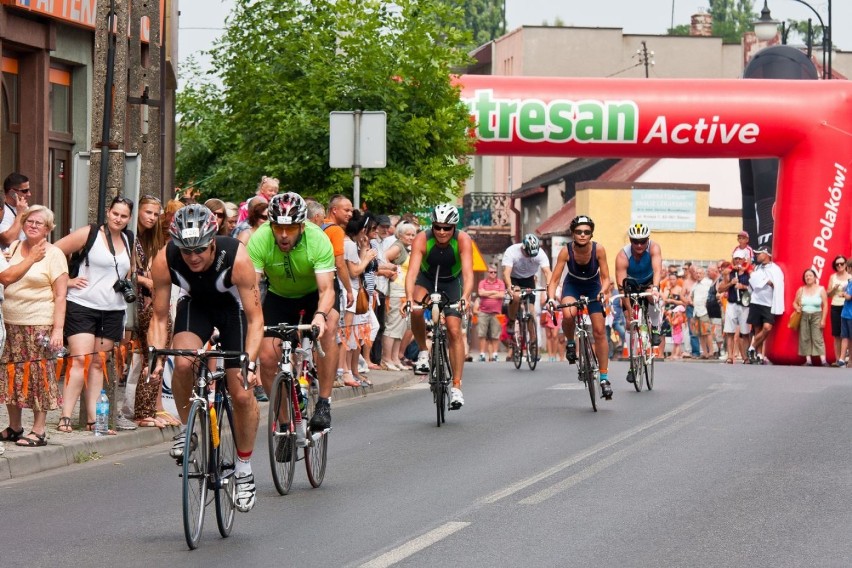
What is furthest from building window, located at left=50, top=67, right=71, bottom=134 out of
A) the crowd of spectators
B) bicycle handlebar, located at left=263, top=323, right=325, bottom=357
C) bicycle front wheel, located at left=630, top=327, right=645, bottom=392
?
bicycle handlebar, located at left=263, top=323, right=325, bottom=357

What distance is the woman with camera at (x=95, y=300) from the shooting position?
13.5m

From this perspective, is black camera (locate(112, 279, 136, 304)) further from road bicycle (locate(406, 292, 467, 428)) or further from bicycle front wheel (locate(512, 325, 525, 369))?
bicycle front wheel (locate(512, 325, 525, 369))

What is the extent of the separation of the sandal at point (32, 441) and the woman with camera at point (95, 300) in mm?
785

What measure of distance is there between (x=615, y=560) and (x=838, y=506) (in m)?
2.41

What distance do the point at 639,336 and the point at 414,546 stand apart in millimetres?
10835

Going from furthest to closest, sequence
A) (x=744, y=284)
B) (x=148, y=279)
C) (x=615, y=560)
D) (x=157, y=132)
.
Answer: (x=744, y=284) < (x=157, y=132) < (x=148, y=279) < (x=615, y=560)

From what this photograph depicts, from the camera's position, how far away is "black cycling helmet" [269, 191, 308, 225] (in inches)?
424

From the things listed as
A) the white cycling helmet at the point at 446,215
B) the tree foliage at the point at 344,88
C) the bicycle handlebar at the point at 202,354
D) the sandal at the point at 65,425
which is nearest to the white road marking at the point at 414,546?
the bicycle handlebar at the point at 202,354

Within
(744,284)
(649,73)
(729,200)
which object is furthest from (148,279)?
(649,73)

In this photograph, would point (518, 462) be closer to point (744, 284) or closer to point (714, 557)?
point (714, 557)

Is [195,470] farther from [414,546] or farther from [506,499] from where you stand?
[506,499]

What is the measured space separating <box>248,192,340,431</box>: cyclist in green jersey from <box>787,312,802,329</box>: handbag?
16.9 m

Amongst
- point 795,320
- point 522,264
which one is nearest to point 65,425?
point 522,264

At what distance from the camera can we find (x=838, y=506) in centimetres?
1027
